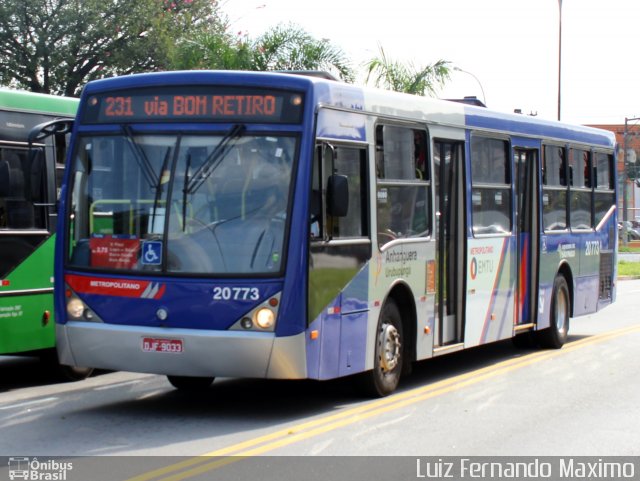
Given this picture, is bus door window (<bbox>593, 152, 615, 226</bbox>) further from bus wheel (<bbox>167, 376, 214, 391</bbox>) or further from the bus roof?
the bus roof

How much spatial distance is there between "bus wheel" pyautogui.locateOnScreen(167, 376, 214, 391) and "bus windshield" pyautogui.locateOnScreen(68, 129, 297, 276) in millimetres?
1990

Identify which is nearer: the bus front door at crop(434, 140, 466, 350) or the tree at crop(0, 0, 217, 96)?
the bus front door at crop(434, 140, 466, 350)

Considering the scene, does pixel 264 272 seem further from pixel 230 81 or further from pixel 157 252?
pixel 230 81

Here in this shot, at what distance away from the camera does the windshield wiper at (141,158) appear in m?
9.88

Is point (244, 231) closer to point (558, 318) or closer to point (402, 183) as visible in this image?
point (402, 183)

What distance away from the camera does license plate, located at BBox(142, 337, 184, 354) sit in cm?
958

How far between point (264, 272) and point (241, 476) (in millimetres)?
2315

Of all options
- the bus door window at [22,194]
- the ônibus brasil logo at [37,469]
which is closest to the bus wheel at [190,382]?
the bus door window at [22,194]

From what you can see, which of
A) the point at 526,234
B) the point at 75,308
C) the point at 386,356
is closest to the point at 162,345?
the point at 75,308

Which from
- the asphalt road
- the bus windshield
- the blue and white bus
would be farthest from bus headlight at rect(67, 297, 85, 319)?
the asphalt road

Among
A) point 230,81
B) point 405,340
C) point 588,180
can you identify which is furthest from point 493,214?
point 230,81

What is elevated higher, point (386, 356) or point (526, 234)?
point (526, 234)

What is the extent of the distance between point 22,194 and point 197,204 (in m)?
3.16

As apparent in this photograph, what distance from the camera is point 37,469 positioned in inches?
305
